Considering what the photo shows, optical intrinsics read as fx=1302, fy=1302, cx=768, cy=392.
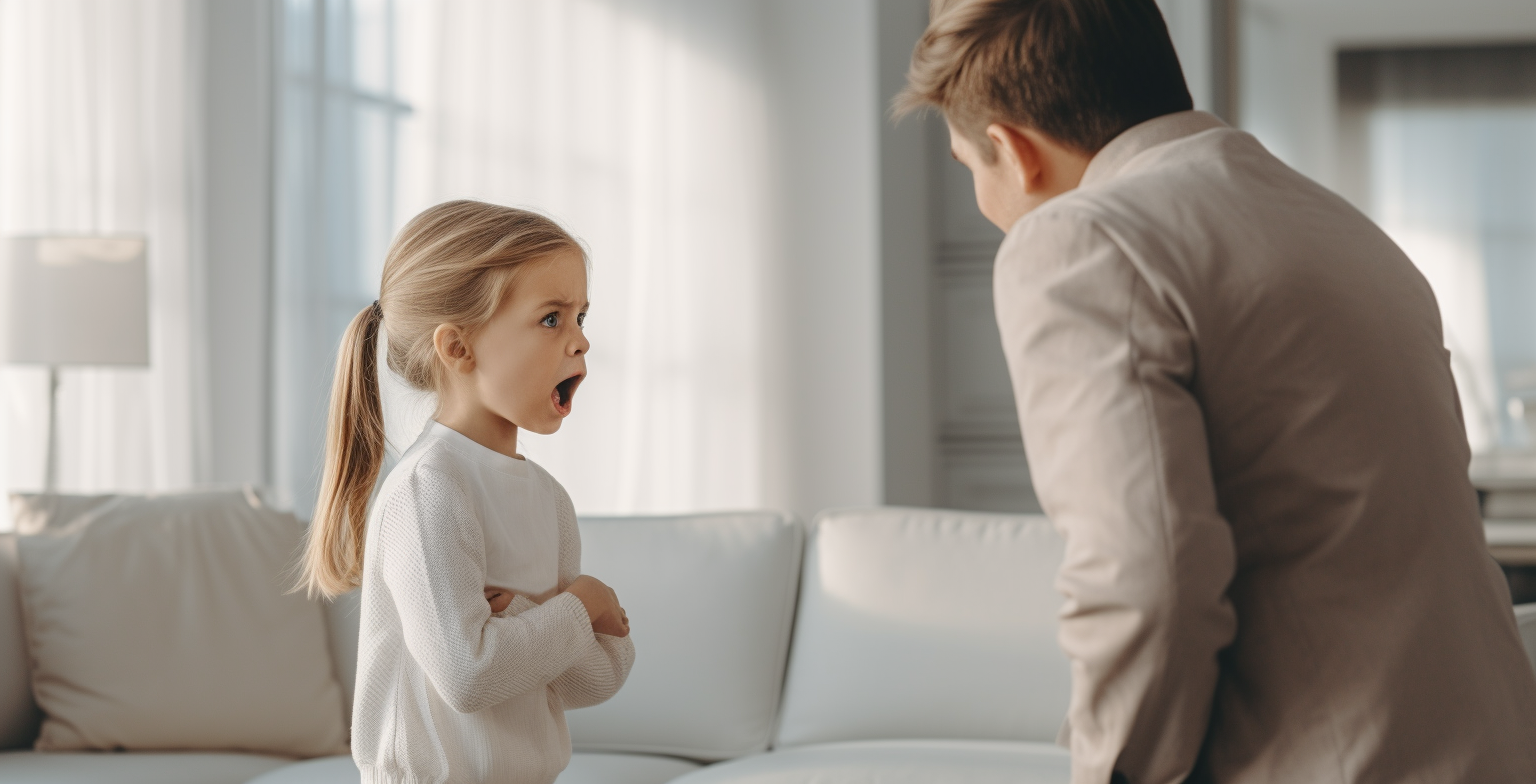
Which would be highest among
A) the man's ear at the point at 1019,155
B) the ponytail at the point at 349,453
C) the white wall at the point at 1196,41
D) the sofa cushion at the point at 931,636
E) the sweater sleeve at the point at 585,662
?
the white wall at the point at 1196,41

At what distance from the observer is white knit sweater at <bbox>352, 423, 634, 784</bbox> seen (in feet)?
3.56

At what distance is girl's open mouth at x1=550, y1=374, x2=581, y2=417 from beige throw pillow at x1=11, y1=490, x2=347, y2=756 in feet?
4.43

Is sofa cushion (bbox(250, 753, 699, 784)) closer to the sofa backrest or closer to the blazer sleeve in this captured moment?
the sofa backrest

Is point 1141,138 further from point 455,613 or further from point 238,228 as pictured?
point 238,228

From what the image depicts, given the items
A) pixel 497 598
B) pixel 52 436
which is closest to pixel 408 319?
pixel 497 598

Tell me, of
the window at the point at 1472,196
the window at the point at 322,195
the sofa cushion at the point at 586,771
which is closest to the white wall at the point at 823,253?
the window at the point at 322,195

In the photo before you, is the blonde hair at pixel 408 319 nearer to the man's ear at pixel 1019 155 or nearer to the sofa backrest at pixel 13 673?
the man's ear at pixel 1019 155

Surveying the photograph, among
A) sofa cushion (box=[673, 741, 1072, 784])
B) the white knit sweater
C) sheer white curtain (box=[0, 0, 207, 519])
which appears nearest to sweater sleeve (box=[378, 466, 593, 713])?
the white knit sweater

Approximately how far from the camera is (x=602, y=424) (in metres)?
3.88

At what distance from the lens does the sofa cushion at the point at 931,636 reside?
7.20 ft

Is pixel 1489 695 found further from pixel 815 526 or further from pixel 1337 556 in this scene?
pixel 815 526

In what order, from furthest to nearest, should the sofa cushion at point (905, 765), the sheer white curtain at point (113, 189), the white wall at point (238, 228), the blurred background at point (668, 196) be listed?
1. the white wall at point (238, 228)
2. the blurred background at point (668, 196)
3. the sheer white curtain at point (113, 189)
4. the sofa cushion at point (905, 765)

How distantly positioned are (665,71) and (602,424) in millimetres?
1116

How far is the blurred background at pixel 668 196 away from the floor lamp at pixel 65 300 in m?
0.37
